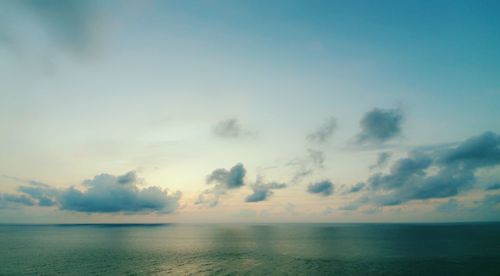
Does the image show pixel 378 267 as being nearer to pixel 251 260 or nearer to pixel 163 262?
pixel 251 260

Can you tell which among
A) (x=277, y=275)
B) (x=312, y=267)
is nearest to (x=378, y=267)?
(x=312, y=267)

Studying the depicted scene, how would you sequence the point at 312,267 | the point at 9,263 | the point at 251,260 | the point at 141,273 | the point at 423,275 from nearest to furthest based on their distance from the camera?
the point at 423,275, the point at 141,273, the point at 312,267, the point at 9,263, the point at 251,260

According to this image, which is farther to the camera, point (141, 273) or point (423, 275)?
point (141, 273)

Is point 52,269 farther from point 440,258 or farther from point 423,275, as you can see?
point 440,258

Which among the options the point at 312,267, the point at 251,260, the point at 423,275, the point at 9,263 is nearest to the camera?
the point at 423,275

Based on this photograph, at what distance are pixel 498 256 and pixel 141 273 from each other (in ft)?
353

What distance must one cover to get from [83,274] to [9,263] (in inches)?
1361

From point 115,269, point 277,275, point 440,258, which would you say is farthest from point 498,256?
point 115,269

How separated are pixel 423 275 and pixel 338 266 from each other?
66.0 feet

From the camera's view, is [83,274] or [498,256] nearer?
[83,274]

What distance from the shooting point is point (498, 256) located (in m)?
95.8

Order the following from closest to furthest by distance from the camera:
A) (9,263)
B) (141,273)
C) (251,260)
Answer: (141,273) → (9,263) → (251,260)

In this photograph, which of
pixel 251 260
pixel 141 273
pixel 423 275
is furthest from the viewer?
pixel 251 260

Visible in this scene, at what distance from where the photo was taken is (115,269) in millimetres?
78688
